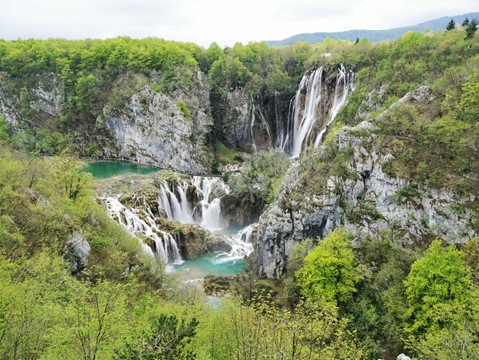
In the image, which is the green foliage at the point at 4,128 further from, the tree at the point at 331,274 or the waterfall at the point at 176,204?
the tree at the point at 331,274

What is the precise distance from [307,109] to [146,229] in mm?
35155

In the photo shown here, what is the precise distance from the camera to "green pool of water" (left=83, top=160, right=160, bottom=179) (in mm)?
58812

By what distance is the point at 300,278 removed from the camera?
26.5 metres

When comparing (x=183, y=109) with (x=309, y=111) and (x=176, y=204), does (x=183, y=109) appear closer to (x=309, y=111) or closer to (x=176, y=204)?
(x=309, y=111)

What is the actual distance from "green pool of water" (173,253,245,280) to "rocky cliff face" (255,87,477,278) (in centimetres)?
359

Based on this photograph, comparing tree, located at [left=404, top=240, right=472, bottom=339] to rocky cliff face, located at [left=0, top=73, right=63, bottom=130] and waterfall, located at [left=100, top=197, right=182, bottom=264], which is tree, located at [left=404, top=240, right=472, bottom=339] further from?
rocky cliff face, located at [left=0, top=73, right=63, bottom=130]

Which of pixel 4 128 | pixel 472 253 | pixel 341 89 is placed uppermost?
pixel 341 89

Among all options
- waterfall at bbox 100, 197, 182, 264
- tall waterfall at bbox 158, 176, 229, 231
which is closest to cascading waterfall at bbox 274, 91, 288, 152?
tall waterfall at bbox 158, 176, 229, 231

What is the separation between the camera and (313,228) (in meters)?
31.4

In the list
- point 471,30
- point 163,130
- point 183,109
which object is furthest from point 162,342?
point 183,109

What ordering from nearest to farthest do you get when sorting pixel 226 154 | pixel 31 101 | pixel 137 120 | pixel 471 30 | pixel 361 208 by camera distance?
pixel 361 208
pixel 471 30
pixel 137 120
pixel 226 154
pixel 31 101

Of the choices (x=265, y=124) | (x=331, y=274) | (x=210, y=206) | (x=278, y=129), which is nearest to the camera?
(x=331, y=274)

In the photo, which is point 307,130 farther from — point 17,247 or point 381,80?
point 17,247

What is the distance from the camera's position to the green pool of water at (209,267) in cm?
3500
